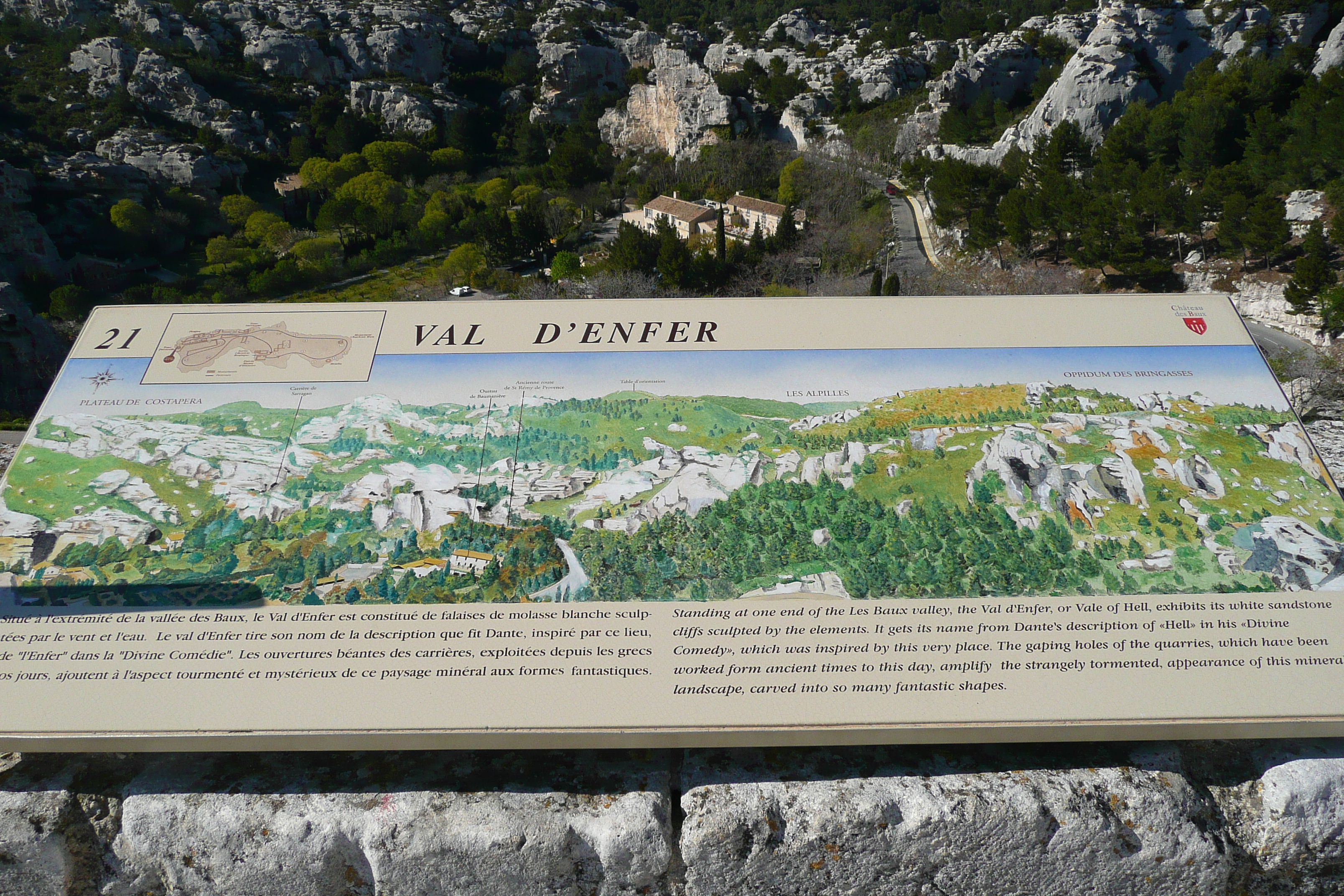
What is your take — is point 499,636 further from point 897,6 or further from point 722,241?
point 897,6

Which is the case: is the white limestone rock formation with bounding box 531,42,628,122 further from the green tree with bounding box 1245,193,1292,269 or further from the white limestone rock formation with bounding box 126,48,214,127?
the green tree with bounding box 1245,193,1292,269

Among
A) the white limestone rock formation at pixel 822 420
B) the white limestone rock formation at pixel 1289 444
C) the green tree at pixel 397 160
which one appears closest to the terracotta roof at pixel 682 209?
the green tree at pixel 397 160

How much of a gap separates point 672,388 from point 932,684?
1.86 m

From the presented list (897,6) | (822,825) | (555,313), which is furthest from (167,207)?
(897,6)

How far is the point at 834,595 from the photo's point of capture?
296 centimetres

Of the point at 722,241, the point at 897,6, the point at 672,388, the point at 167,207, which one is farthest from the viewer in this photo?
the point at 897,6

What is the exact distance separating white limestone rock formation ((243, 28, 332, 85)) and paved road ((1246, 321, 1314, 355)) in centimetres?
6442

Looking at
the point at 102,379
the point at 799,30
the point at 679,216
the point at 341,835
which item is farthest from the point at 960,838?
the point at 799,30

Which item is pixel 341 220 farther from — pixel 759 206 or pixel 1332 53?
pixel 1332 53

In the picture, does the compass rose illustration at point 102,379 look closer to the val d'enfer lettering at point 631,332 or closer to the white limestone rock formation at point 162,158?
the val d'enfer lettering at point 631,332

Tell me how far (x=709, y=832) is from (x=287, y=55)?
229ft

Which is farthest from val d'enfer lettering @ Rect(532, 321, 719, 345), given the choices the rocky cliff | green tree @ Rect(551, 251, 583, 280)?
the rocky cliff

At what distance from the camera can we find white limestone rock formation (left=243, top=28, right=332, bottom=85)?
55.8 meters

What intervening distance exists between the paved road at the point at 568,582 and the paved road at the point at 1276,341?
65.4 feet
